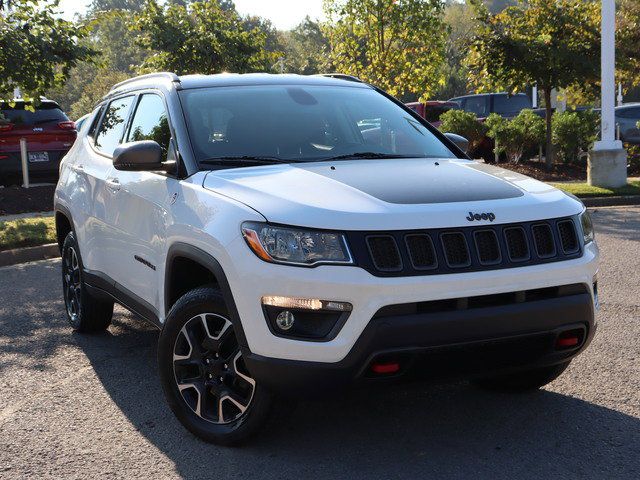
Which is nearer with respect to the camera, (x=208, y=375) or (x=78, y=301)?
(x=208, y=375)

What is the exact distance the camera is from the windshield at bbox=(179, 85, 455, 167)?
4930mm

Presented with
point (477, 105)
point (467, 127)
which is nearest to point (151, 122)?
point (467, 127)

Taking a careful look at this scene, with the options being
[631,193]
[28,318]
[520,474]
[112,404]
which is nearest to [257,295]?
[520,474]

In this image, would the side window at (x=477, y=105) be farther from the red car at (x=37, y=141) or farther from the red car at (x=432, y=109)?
the red car at (x=37, y=141)

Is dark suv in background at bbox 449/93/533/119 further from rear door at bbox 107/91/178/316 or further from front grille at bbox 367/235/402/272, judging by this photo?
front grille at bbox 367/235/402/272

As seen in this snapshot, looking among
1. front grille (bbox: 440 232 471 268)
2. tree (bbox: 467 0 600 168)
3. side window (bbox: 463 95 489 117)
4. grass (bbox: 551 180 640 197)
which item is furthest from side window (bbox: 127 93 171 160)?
side window (bbox: 463 95 489 117)

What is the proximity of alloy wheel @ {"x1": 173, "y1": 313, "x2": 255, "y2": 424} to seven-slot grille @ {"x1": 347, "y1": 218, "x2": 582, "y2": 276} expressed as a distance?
80 cm

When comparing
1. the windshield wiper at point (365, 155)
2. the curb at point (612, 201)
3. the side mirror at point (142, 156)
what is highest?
the side mirror at point (142, 156)

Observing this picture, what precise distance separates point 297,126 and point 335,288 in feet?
5.52

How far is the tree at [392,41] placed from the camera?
21453 mm

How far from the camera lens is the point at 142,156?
476 centimetres

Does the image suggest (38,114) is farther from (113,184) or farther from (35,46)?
(113,184)

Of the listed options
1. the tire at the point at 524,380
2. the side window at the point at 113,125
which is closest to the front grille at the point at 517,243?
the tire at the point at 524,380

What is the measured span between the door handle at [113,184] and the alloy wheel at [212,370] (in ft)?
4.91
